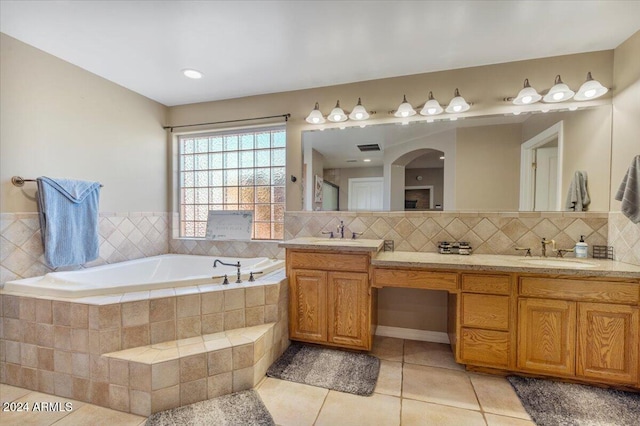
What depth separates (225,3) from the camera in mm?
1668

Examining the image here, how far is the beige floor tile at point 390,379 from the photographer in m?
1.81

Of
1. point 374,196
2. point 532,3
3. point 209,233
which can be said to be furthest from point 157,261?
point 532,3

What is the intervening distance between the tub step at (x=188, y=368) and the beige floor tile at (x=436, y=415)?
964mm

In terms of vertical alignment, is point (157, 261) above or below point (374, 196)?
below

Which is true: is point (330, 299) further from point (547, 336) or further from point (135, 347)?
point (547, 336)

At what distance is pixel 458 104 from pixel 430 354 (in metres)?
2.09

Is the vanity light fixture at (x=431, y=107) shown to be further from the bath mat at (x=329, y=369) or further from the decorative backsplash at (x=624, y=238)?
the bath mat at (x=329, y=369)

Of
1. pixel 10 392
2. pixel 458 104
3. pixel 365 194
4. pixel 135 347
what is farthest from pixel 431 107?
pixel 10 392

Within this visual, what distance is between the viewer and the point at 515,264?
1.89 metres

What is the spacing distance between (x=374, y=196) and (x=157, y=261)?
7.69 ft

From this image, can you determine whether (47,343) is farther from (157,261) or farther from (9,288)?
(157,261)

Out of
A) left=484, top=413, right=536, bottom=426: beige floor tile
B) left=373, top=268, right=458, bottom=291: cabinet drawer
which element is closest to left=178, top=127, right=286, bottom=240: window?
left=373, top=268, right=458, bottom=291: cabinet drawer

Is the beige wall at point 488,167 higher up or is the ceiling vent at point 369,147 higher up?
the ceiling vent at point 369,147

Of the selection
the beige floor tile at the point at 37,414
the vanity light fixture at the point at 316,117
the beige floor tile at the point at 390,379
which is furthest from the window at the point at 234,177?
the beige floor tile at the point at 37,414
